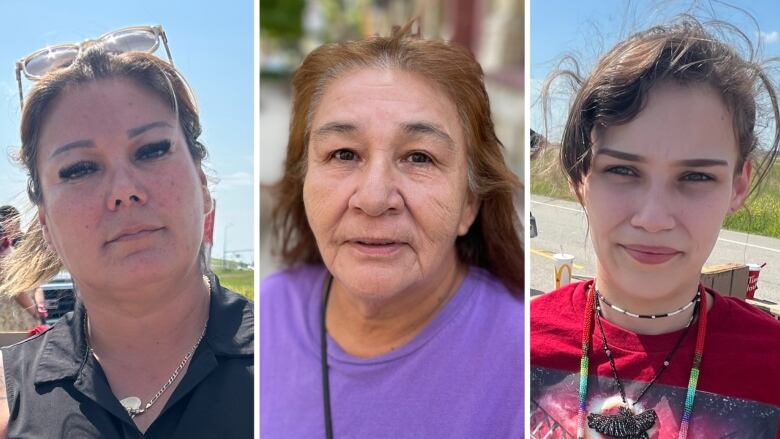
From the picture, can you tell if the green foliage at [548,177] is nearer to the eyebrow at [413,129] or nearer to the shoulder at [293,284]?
the eyebrow at [413,129]

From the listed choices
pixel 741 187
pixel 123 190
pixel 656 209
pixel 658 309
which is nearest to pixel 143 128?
pixel 123 190

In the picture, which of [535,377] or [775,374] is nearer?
[775,374]

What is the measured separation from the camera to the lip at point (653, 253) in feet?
5.48

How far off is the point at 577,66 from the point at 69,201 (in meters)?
1.50

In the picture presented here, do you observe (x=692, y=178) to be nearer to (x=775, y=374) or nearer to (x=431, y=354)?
(x=775, y=374)

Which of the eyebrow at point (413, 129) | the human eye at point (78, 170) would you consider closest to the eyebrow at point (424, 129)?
the eyebrow at point (413, 129)

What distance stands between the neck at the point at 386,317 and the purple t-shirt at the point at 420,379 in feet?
0.07

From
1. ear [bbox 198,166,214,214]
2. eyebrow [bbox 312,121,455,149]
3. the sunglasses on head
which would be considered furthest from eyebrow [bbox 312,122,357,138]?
the sunglasses on head

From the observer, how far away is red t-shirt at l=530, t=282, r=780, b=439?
1625 mm

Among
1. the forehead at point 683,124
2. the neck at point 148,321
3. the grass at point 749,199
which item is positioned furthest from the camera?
the neck at point 148,321

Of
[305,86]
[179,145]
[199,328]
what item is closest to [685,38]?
[305,86]

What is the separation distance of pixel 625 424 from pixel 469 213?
0.71 m

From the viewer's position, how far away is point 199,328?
73.6 inches

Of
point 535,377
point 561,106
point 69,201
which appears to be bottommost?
point 535,377
